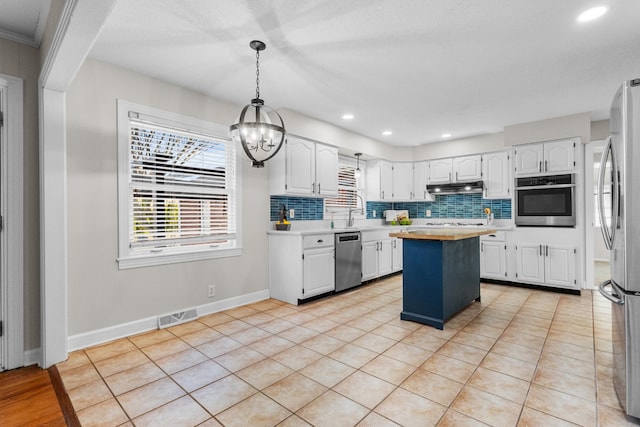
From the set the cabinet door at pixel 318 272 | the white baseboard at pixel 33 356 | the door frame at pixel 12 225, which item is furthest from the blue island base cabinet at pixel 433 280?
the door frame at pixel 12 225

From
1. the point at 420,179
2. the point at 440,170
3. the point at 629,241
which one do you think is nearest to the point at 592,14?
the point at 629,241

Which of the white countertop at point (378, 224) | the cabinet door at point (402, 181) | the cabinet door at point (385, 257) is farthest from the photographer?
the cabinet door at point (402, 181)

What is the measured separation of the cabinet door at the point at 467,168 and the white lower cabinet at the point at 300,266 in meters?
2.90

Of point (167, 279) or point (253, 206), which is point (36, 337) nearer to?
point (167, 279)

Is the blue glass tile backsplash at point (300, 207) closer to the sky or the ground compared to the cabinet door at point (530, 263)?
closer to the sky

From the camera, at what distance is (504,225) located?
535 cm

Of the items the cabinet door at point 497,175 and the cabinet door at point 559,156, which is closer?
the cabinet door at point 559,156

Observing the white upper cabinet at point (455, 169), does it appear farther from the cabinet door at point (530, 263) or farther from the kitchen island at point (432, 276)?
the kitchen island at point (432, 276)

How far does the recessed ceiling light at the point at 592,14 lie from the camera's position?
2.11 m

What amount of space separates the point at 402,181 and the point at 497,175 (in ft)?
5.50

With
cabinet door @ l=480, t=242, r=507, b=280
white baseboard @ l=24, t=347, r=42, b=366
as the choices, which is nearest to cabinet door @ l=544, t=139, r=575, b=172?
cabinet door @ l=480, t=242, r=507, b=280

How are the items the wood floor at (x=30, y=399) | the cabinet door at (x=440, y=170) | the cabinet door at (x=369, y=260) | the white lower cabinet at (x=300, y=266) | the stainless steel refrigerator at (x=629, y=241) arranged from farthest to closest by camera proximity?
1. the cabinet door at (x=440, y=170)
2. the cabinet door at (x=369, y=260)
3. the white lower cabinet at (x=300, y=266)
4. the wood floor at (x=30, y=399)
5. the stainless steel refrigerator at (x=629, y=241)

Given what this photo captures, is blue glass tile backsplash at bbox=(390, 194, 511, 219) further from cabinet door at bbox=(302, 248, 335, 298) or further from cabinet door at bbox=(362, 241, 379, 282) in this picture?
cabinet door at bbox=(302, 248, 335, 298)

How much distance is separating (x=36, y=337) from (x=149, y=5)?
2.61 m
